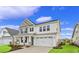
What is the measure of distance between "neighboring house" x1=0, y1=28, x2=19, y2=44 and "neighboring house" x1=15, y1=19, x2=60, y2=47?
60 millimetres

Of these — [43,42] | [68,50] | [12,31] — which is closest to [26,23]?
[12,31]

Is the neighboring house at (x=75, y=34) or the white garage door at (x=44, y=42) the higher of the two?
the neighboring house at (x=75, y=34)

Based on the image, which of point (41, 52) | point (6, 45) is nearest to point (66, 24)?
point (41, 52)

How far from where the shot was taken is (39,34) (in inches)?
69.7

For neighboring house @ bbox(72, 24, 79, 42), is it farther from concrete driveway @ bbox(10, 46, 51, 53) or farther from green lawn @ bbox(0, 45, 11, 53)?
green lawn @ bbox(0, 45, 11, 53)

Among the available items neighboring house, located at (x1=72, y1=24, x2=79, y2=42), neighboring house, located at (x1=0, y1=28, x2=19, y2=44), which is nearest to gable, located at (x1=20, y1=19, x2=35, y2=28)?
neighboring house, located at (x1=0, y1=28, x2=19, y2=44)

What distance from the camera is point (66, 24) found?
171 centimetres

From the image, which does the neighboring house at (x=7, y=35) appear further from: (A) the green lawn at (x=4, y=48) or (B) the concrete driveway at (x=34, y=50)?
(B) the concrete driveway at (x=34, y=50)

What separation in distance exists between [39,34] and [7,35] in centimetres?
39

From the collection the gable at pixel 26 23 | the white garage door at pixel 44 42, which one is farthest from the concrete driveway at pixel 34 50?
the gable at pixel 26 23

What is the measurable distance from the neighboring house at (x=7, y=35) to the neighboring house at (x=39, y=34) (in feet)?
0.20

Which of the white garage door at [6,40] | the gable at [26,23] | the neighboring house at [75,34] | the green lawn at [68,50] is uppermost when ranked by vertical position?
the gable at [26,23]

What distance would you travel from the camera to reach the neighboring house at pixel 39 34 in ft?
5.66
